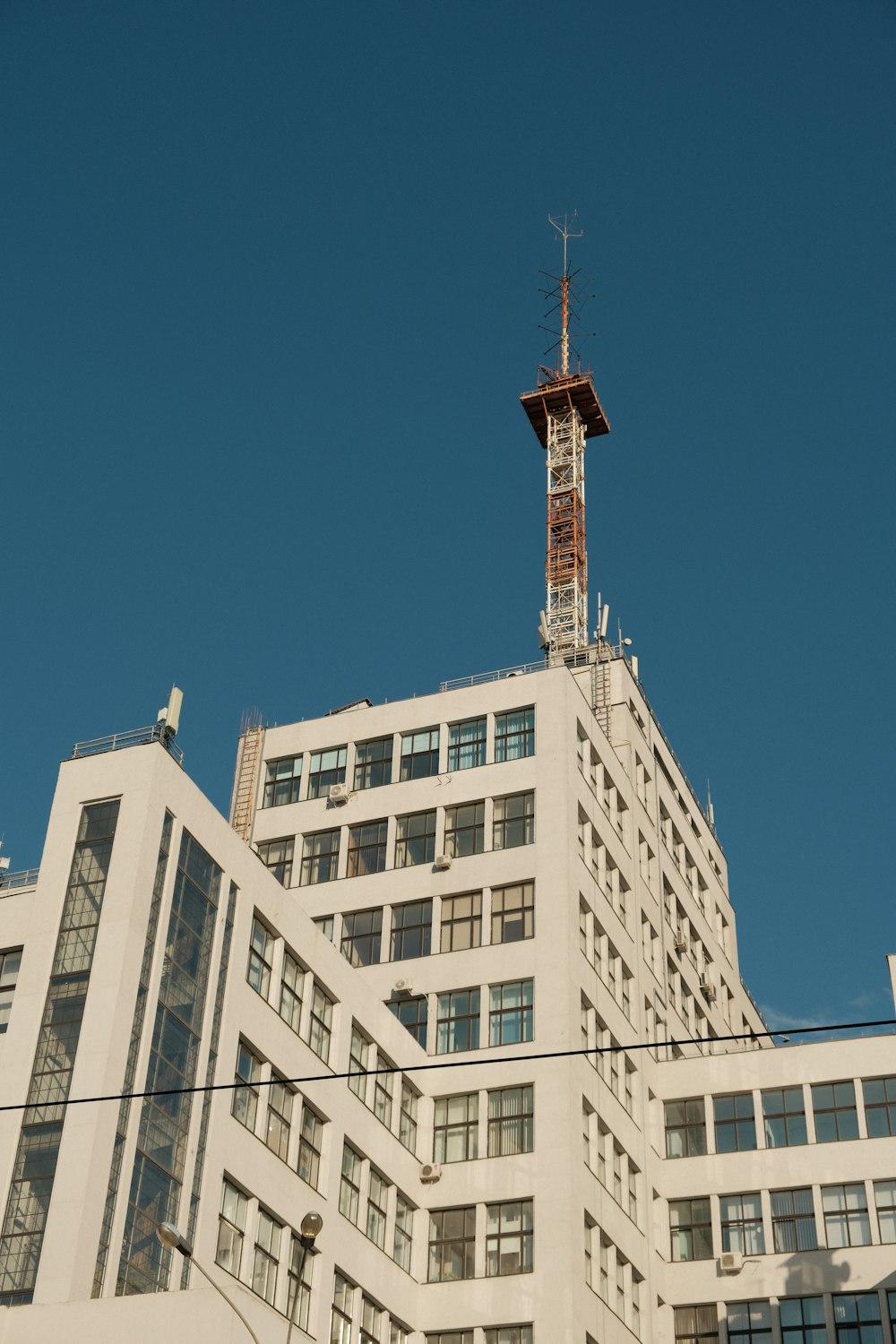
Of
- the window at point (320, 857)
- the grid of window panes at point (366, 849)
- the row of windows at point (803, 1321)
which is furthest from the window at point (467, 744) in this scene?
the row of windows at point (803, 1321)

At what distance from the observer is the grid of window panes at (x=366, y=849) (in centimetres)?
6562

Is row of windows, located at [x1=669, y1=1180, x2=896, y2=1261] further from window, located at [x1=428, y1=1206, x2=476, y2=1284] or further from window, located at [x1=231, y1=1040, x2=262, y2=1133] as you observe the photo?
window, located at [x1=231, y1=1040, x2=262, y2=1133]

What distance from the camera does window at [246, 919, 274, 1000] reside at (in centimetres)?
4962

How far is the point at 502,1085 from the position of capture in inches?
2277

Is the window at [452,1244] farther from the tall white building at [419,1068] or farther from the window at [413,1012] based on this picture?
the window at [413,1012]

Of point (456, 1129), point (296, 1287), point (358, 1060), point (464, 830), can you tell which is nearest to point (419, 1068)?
point (296, 1287)

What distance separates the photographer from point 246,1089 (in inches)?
1865

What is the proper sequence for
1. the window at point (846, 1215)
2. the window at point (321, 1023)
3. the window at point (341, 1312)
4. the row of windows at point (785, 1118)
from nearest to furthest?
the window at point (341, 1312)
the window at point (321, 1023)
the window at point (846, 1215)
the row of windows at point (785, 1118)

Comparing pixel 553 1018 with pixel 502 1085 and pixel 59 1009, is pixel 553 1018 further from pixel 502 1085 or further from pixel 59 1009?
pixel 59 1009

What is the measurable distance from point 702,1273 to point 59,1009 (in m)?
28.6

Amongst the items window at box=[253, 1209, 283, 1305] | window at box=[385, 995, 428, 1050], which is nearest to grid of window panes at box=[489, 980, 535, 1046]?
window at box=[385, 995, 428, 1050]

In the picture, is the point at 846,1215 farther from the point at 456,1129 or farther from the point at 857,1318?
the point at 456,1129

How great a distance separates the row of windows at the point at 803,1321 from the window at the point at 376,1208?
1342 cm

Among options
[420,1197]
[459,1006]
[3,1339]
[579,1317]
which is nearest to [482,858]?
[459,1006]
